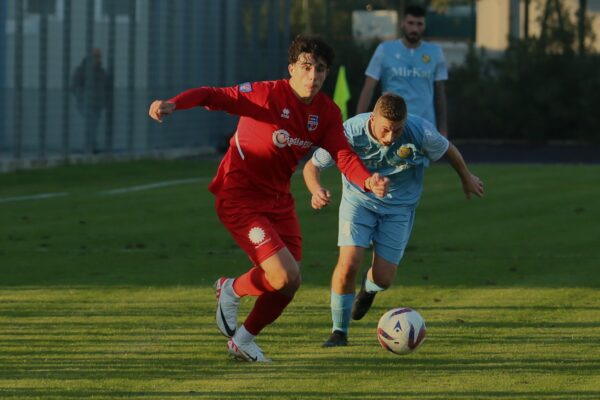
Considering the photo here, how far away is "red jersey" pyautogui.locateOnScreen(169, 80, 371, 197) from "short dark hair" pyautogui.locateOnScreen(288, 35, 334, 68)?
24 centimetres

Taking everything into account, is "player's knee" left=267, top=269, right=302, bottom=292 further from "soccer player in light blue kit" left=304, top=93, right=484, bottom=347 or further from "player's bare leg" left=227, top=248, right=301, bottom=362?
"soccer player in light blue kit" left=304, top=93, right=484, bottom=347

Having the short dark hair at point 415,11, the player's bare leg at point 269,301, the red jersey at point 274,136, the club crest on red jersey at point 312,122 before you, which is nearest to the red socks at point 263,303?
the player's bare leg at point 269,301

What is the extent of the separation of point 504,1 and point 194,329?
42.8m

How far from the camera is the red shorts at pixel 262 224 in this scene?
27.5 feet

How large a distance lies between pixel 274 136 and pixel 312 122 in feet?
0.75

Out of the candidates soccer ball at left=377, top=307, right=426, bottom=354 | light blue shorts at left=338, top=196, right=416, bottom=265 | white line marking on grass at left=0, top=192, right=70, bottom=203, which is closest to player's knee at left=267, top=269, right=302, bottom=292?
soccer ball at left=377, top=307, right=426, bottom=354

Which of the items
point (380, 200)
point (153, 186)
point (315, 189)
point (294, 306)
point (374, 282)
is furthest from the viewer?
point (153, 186)

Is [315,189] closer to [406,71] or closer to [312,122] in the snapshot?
[312,122]

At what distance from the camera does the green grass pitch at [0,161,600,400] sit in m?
7.77

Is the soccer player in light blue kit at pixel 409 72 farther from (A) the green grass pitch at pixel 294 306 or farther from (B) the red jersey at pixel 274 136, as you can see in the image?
(B) the red jersey at pixel 274 136

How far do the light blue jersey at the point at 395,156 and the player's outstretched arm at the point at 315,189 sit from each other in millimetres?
56

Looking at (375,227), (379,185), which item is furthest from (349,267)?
(379,185)

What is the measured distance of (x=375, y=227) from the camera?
→ 31.5 feet

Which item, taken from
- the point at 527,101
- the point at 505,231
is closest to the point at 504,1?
the point at 527,101
